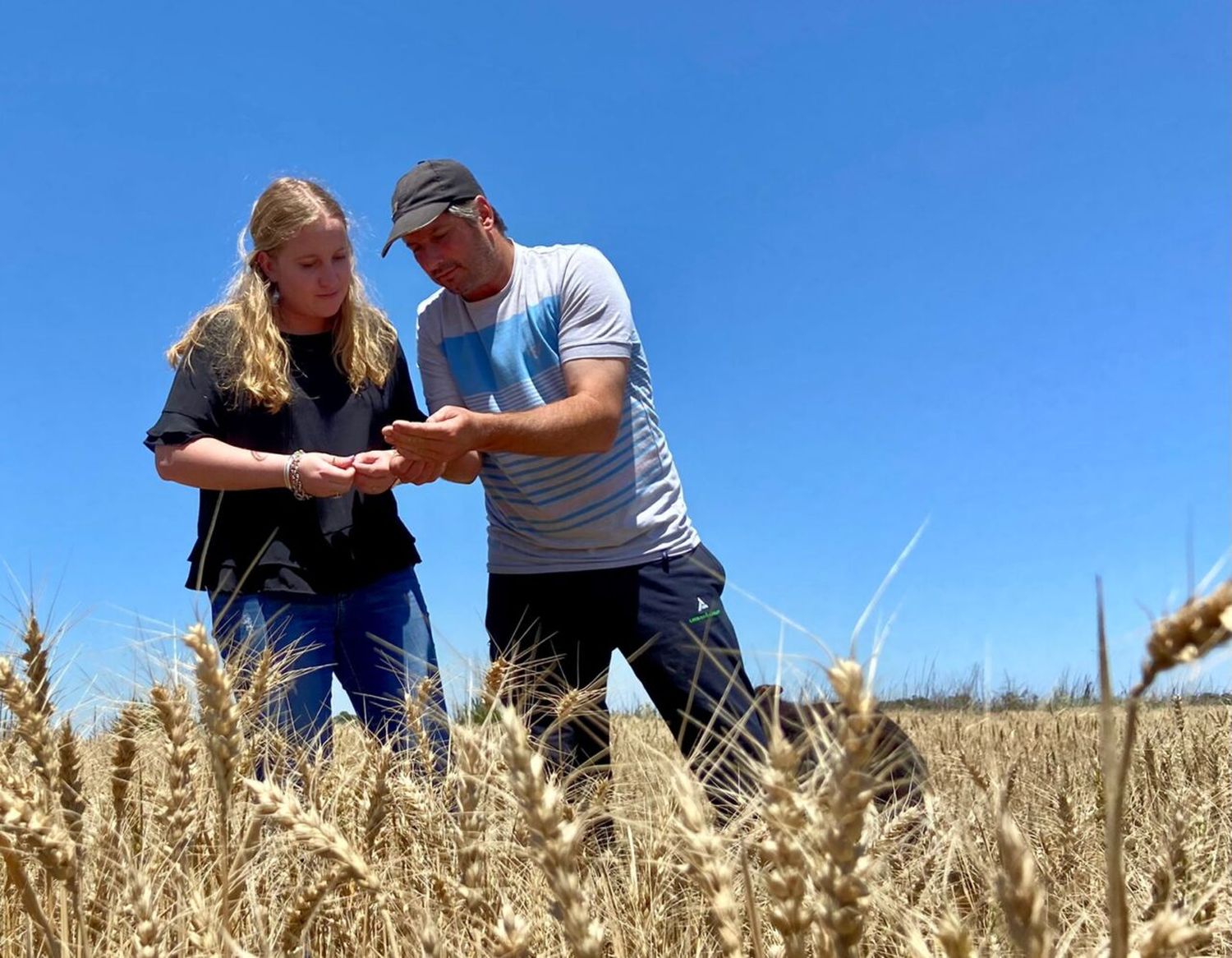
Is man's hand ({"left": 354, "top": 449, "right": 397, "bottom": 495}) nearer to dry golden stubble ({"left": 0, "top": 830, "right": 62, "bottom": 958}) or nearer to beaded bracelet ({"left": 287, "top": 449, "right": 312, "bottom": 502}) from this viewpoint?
beaded bracelet ({"left": 287, "top": 449, "right": 312, "bottom": 502})

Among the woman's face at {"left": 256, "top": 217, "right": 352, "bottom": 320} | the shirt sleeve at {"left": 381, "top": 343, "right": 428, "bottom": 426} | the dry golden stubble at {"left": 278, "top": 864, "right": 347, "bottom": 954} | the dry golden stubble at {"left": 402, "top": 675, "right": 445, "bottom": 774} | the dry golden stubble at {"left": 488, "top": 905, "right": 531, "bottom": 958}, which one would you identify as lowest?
the dry golden stubble at {"left": 278, "top": 864, "right": 347, "bottom": 954}

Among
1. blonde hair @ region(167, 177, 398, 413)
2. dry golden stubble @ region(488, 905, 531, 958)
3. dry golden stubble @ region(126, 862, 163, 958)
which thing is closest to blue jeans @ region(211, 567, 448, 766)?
blonde hair @ region(167, 177, 398, 413)

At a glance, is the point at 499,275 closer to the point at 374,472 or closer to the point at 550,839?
the point at 374,472

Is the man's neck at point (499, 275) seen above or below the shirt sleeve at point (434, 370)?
above

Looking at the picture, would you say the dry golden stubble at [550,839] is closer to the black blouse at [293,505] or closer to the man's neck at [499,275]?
the black blouse at [293,505]

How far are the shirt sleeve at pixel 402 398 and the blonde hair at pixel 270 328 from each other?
0.17 ft

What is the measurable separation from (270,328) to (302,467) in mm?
464

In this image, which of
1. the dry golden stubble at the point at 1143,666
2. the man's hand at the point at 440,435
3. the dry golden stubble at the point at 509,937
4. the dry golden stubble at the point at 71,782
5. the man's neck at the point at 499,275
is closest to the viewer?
the dry golden stubble at the point at 1143,666

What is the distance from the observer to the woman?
2828mm

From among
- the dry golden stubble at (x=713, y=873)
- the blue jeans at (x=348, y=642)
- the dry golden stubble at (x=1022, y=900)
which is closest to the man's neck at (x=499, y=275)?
the blue jeans at (x=348, y=642)

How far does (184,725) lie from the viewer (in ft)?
5.31

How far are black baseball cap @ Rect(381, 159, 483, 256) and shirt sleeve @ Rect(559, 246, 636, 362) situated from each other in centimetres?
38

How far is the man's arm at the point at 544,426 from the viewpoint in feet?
8.78

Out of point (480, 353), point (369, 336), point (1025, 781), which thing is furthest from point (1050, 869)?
point (369, 336)
